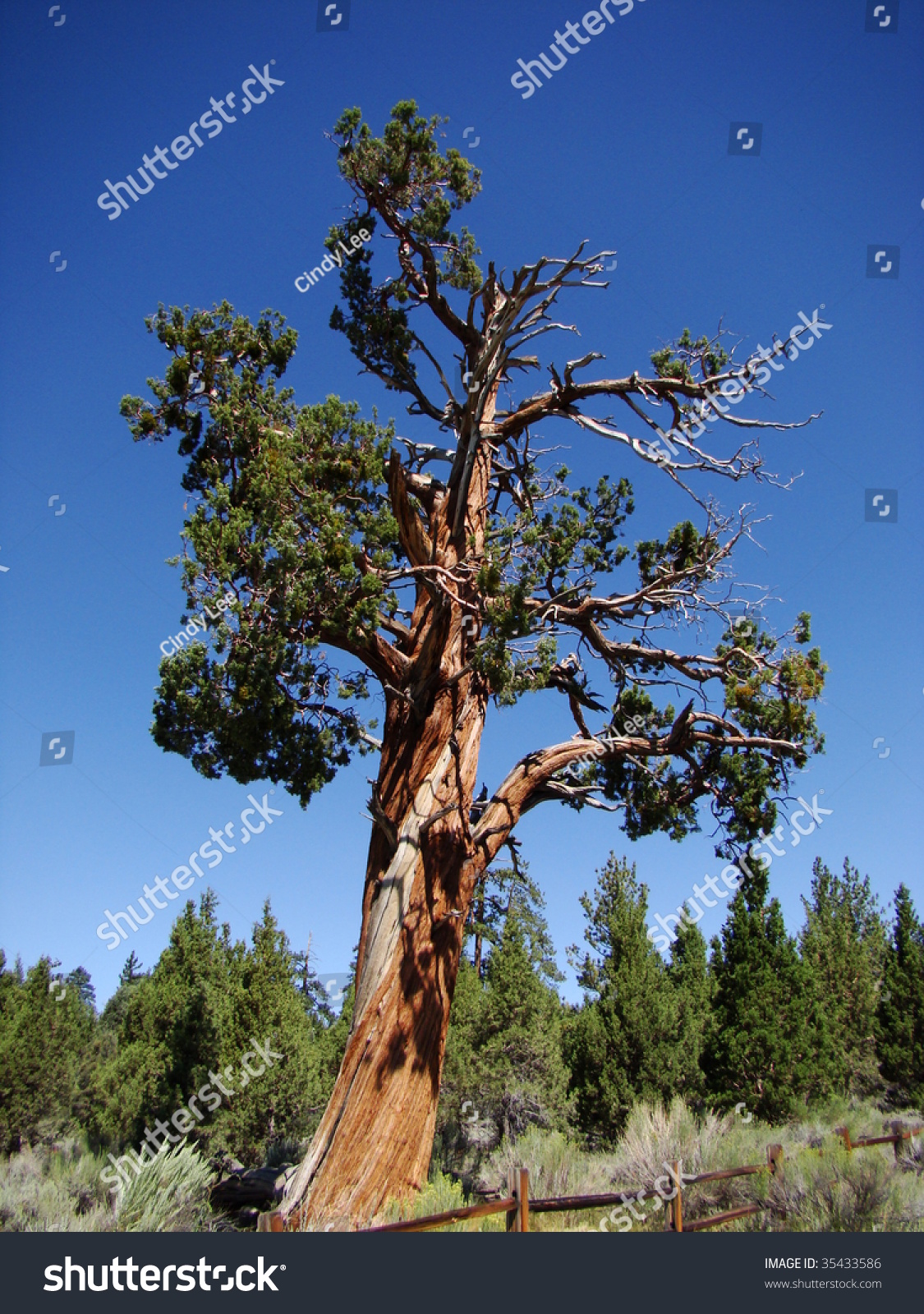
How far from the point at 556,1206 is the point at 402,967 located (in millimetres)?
2392

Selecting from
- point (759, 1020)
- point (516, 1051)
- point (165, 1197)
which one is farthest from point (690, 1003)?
point (165, 1197)

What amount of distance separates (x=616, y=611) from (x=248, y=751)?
457 centimetres

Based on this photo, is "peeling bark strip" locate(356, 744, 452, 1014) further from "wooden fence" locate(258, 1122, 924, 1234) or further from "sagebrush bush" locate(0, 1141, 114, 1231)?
"sagebrush bush" locate(0, 1141, 114, 1231)

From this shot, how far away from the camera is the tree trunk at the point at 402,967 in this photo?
672 cm

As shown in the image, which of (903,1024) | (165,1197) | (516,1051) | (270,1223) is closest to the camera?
(270,1223)

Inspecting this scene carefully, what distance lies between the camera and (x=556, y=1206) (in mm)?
5676

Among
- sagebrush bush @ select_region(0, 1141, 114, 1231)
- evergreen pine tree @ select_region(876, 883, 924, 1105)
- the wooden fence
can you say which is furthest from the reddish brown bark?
evergreen pine tree @ select_region(876, 883, 924, 1105)

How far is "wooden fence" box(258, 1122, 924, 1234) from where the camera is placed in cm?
504

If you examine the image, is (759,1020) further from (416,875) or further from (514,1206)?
(514,1206)

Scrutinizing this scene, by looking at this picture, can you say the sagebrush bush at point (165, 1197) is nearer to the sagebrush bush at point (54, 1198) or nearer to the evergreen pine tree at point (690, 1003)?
the sagebrush bush at point (54, 1198)
